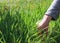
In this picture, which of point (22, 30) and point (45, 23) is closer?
point (45, 23)

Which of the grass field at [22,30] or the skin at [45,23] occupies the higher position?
the skin at [45,23]

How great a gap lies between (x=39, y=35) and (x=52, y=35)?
9 cm

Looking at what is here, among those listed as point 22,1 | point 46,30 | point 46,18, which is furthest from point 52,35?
point 22,1

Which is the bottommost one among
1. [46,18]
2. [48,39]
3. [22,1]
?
[22,1]

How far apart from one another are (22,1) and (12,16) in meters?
0.85

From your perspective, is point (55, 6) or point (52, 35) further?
point (52, 35)

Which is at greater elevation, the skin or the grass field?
the skin

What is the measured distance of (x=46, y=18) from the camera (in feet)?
4.74

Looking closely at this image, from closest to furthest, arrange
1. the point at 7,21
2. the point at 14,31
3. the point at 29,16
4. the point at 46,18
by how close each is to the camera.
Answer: the point at 46,18 → the point at 14,31 → the point at 7,21 → the point at 29,16

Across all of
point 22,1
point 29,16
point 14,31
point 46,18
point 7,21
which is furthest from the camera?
point 22,1

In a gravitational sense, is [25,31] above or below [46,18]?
below

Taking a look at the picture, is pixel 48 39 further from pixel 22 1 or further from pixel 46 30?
pixel 22 1

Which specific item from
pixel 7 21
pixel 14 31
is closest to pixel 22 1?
pixel 7 21

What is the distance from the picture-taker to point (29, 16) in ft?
6.13
